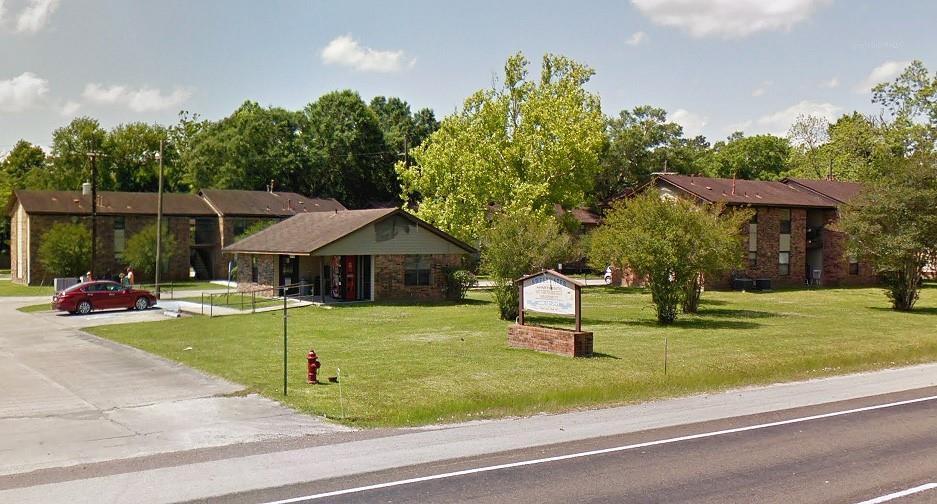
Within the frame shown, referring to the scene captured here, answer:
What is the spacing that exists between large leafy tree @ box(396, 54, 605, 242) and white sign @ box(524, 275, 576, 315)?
2371 cm

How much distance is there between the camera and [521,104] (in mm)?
51625

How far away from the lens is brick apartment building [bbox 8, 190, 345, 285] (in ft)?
198

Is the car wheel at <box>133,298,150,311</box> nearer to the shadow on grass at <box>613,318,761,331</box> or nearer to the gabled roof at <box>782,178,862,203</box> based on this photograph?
the shadow on grass at <box>613,318,761,331</box>

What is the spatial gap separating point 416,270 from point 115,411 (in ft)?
89.9

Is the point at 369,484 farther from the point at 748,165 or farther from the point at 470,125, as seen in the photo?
the point at 748,165

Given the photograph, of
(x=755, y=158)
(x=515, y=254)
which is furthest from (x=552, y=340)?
(x=755, y=158)

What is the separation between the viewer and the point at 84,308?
37312 millimetres

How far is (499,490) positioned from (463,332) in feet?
59.5

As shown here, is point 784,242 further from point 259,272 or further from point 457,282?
point 259,272

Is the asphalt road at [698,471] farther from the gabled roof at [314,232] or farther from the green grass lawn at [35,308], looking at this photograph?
the green grass lawn at [35,308]

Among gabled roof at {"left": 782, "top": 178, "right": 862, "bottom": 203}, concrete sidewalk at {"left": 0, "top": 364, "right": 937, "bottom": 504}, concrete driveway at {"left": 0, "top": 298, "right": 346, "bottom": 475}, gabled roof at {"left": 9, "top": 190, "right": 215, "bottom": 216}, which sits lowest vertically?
concrete driveway at {"left": 0, "top": 298, "right": 346, "bottom": 475}

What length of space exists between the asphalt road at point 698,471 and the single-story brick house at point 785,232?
39364 millimetres

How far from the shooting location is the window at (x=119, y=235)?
63406 mm

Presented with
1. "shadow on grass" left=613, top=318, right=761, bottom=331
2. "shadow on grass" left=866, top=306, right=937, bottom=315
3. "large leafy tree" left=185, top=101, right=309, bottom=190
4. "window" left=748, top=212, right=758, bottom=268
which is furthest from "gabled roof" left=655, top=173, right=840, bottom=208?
"large leafy tree" left=185, top=101, right=309, bottom=190
